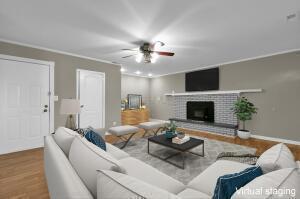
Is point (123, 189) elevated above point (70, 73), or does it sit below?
below

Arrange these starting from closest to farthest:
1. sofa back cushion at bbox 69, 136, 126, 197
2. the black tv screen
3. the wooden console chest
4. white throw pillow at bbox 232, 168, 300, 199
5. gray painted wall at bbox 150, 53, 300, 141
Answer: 1. white throw pillow at bbox 232, 168, 300, 199
2. sofa back cushion at bbox 69, 136, 126, 197
3. gray painted wall at bbox 150, 53, 300, 141
4. the black tv screen
5. the wooden console chest

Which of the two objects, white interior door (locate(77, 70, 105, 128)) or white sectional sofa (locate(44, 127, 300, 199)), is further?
white interior door (locate(77, 70, 105, 128))

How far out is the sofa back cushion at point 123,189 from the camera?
661mm

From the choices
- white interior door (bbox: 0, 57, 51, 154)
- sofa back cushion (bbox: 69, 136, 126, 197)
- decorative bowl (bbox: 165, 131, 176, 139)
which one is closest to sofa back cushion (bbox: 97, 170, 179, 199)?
sofa back cushion (bbox: 69, 136, 126, 197)

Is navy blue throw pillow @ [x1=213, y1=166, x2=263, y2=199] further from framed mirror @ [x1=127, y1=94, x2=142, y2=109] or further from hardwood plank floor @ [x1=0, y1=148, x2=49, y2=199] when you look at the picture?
framed mirror @ [x1=127, y1=94, x2=142, y2=109]

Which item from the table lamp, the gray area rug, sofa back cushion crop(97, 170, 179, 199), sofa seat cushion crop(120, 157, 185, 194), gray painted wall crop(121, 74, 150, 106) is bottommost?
the gray area rug

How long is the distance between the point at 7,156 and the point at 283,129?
676 centimetres

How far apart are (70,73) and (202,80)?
4615 mm

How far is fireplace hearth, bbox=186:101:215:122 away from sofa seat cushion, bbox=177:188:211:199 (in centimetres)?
457

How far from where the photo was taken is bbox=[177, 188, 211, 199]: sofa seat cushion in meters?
1.13

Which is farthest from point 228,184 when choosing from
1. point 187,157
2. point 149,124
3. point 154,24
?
point 149,124

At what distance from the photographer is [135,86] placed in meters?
7.44

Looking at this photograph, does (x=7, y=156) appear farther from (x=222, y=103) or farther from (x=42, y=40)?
(x=222, y=103)

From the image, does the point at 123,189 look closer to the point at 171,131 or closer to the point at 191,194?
the point at 191,194
